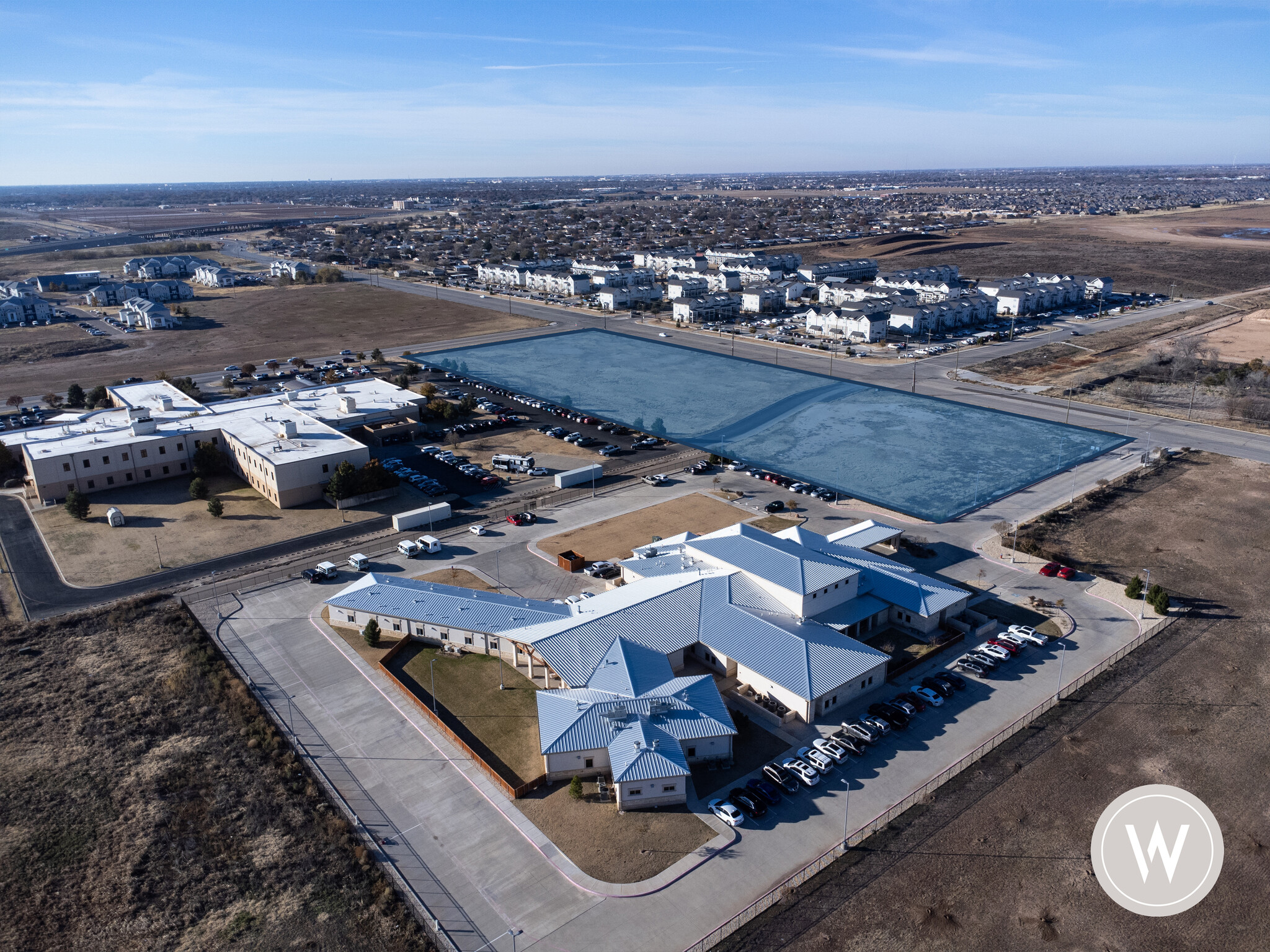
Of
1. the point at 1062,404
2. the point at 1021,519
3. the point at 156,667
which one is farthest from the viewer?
the point at 1062,404

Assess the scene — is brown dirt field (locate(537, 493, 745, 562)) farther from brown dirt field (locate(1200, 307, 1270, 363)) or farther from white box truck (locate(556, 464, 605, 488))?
brown dirt field (locate(1200, 307, 1270, 363))

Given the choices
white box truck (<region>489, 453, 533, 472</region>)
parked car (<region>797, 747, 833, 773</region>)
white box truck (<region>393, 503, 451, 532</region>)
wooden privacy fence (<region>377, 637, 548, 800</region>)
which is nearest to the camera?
wooden privacy fence (<region>377, 637, 548, 800</region>)

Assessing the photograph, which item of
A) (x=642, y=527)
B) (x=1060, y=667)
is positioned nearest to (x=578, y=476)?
(x=642, y=527)

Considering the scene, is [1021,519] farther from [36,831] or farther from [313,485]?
[36,831]

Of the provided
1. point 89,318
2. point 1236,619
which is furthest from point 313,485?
point 89,318

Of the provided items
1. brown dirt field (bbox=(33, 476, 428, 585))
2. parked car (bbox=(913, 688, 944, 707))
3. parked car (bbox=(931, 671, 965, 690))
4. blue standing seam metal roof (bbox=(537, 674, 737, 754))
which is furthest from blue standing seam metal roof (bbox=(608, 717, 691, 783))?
brown dirt field (bbox=(33, 476, 428, 585))

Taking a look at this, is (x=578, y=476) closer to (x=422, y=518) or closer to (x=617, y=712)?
(x=422, y=518)

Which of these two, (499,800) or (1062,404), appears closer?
(499,800)
